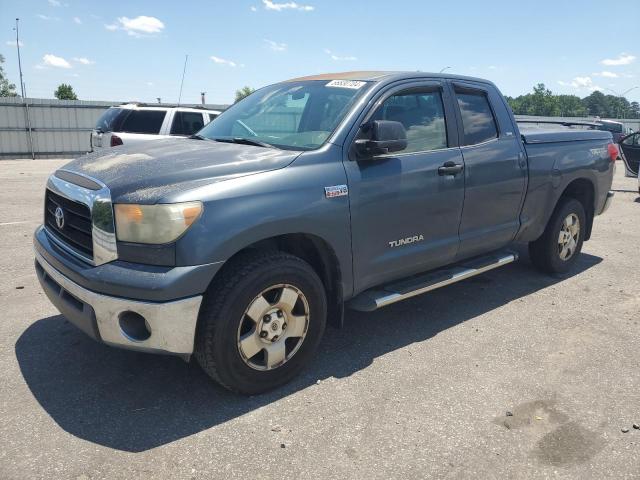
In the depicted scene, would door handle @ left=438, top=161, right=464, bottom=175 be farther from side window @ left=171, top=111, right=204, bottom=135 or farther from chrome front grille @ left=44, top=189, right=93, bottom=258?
side window @ left=171, top=111, right=204, bottom=135

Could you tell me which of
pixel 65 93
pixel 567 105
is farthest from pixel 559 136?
pixel 567 105

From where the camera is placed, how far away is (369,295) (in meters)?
3.63

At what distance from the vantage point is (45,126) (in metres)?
21.7

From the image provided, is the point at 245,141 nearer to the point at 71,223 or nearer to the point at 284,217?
the point at 284,217

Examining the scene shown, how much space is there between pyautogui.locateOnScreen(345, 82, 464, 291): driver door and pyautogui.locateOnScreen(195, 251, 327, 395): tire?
455 millimetres

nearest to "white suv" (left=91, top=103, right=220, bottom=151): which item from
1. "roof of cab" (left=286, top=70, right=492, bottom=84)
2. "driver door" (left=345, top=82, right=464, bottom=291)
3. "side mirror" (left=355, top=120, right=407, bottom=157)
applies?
"roof of cab" (left=286, top=70, right=492, bottom=84)

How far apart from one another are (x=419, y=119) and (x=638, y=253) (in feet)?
14.1

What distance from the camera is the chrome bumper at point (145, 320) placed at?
8.61 feet

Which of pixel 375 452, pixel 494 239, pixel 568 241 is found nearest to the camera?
pixel 375 452

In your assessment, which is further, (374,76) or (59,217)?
(374,76)

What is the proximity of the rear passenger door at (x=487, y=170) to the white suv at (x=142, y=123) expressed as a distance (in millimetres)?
7383

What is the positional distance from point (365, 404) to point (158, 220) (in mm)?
1559

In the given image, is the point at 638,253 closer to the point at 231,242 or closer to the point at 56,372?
the point at 231,242

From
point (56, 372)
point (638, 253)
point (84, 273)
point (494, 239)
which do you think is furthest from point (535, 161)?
point (56, 372)
